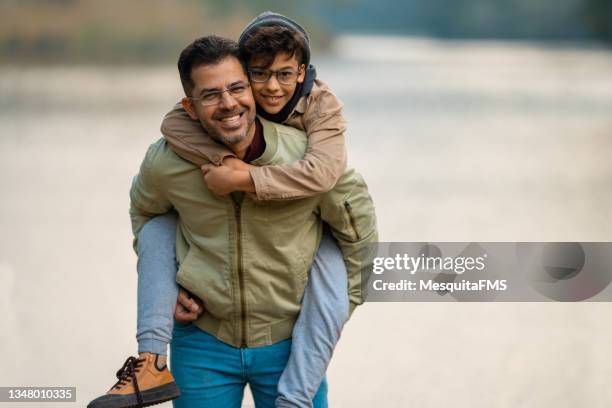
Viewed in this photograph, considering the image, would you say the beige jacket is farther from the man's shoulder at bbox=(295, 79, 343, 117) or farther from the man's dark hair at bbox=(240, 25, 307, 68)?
the man's dark hair at bbox=(240, 25, 307, 68)

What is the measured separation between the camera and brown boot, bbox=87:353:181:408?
2096 millimetres

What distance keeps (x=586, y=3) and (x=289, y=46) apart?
11.1m

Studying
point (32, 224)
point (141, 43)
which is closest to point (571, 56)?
point (141, 43)

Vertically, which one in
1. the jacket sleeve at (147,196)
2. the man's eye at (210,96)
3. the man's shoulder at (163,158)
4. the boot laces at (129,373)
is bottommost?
the boot laces at (129,373)

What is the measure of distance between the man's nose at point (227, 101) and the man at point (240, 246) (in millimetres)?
34

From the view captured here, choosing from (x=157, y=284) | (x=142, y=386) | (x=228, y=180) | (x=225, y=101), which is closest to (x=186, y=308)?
(x=157, y=284)

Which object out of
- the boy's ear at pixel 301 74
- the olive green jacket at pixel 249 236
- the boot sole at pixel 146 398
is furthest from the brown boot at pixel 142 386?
the boy's ear at pixel 301 74

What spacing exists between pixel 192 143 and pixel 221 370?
0.45m

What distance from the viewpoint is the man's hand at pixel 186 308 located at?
86.0 inches

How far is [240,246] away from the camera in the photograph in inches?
83.9

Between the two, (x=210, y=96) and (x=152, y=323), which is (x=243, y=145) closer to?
(x=210, y=96)

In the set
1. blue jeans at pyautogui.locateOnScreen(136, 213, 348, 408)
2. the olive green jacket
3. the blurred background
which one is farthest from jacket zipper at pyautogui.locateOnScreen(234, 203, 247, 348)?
the blurred background

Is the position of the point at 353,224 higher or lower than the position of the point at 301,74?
lower

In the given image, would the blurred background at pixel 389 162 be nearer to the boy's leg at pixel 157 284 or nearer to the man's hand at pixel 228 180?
the boy's leg at pixel 157 284
